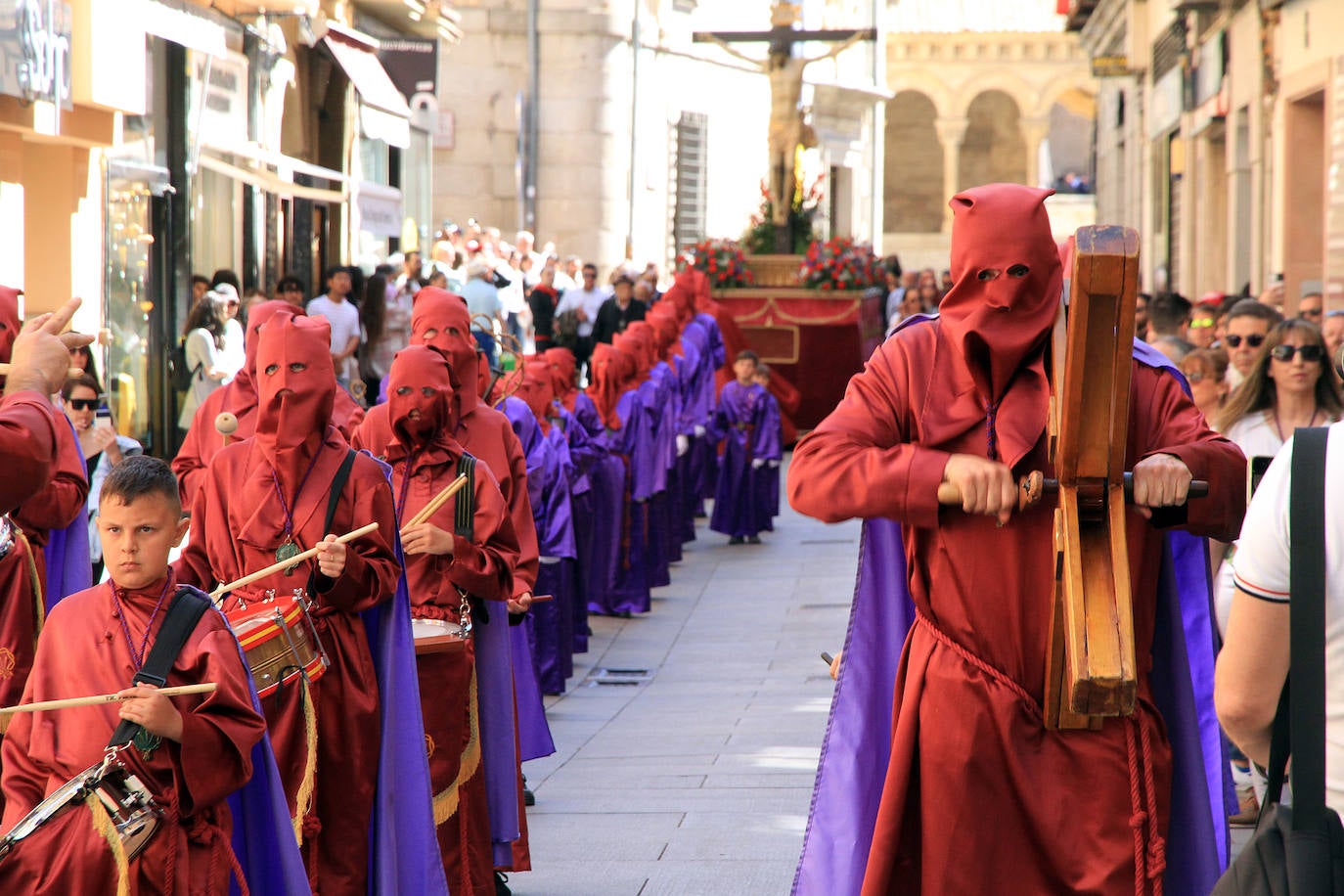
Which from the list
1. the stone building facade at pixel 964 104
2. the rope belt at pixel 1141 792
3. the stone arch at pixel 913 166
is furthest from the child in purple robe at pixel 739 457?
the stone arch at pixel 913 166

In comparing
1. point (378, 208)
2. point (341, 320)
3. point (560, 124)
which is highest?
point (560, 124)

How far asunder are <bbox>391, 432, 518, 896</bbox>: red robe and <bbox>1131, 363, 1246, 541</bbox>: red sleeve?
272 cm

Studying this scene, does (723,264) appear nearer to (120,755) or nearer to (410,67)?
(410,67)

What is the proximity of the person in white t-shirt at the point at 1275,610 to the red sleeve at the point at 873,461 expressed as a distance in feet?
2.90

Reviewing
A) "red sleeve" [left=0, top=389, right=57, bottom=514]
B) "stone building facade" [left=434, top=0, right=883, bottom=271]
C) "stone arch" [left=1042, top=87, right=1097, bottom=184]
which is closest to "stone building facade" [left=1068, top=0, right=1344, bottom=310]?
"stone building facade" [left=434, top=0, right=883, bottom=271]

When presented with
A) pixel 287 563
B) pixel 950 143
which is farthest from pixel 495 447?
pixel 950 143

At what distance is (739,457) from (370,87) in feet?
23.0

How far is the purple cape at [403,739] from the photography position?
5.52 metres

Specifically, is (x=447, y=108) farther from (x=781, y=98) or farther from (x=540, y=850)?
(x=540, y=850)

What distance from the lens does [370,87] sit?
21234mm

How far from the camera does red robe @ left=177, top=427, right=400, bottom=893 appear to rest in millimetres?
5262

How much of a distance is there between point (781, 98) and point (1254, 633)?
2307 centimetres

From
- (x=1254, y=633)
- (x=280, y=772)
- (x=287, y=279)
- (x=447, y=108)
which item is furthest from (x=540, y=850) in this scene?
(x=447, y=108)

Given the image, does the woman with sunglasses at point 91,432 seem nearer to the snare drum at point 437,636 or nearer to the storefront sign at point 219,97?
the snare drum at point 437,636
